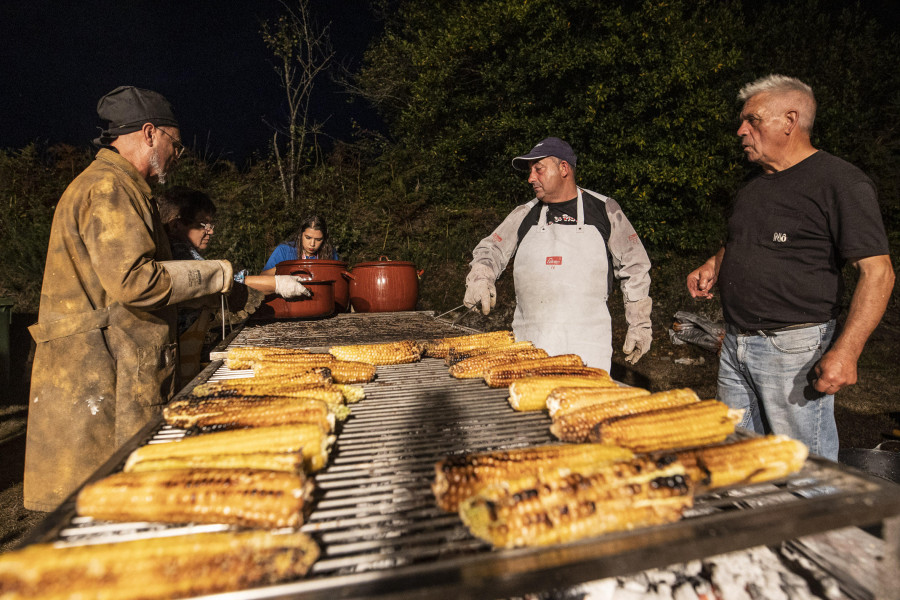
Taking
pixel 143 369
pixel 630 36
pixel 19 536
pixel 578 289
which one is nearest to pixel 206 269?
pixel 143 369

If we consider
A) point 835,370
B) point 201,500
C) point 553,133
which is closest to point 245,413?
point 201,500

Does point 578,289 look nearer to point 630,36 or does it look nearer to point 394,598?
point 394,598

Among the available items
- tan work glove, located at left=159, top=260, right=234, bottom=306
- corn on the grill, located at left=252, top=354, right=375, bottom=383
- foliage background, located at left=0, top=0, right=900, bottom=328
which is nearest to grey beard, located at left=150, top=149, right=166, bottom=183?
tan work glove, located at left=159, top=260, right=234, bottom=306

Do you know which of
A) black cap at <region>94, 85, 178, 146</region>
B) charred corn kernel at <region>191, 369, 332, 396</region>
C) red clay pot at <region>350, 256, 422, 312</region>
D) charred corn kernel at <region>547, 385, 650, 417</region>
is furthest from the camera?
red clay pot at <region>350, 256, 422, 312</region>

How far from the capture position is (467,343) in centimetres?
368

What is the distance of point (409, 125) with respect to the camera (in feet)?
56.4

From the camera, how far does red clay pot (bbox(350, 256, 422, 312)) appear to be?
6113 millimetres

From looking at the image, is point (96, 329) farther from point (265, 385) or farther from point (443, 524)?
point (443, 524)

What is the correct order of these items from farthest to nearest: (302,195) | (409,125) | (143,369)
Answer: (409,125), (302,195), (143,369)

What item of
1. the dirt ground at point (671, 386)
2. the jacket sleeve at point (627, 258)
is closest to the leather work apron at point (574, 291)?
the jacket sleeve at point (627, 258)

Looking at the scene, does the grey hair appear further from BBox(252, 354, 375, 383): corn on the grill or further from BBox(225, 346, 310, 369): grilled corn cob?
BBox(225, 346, 310, 369): grilled corn cob

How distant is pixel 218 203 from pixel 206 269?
43.2 feet

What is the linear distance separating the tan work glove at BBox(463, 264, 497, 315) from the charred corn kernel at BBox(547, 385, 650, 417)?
1.94 metres

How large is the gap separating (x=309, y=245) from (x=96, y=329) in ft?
15.3
